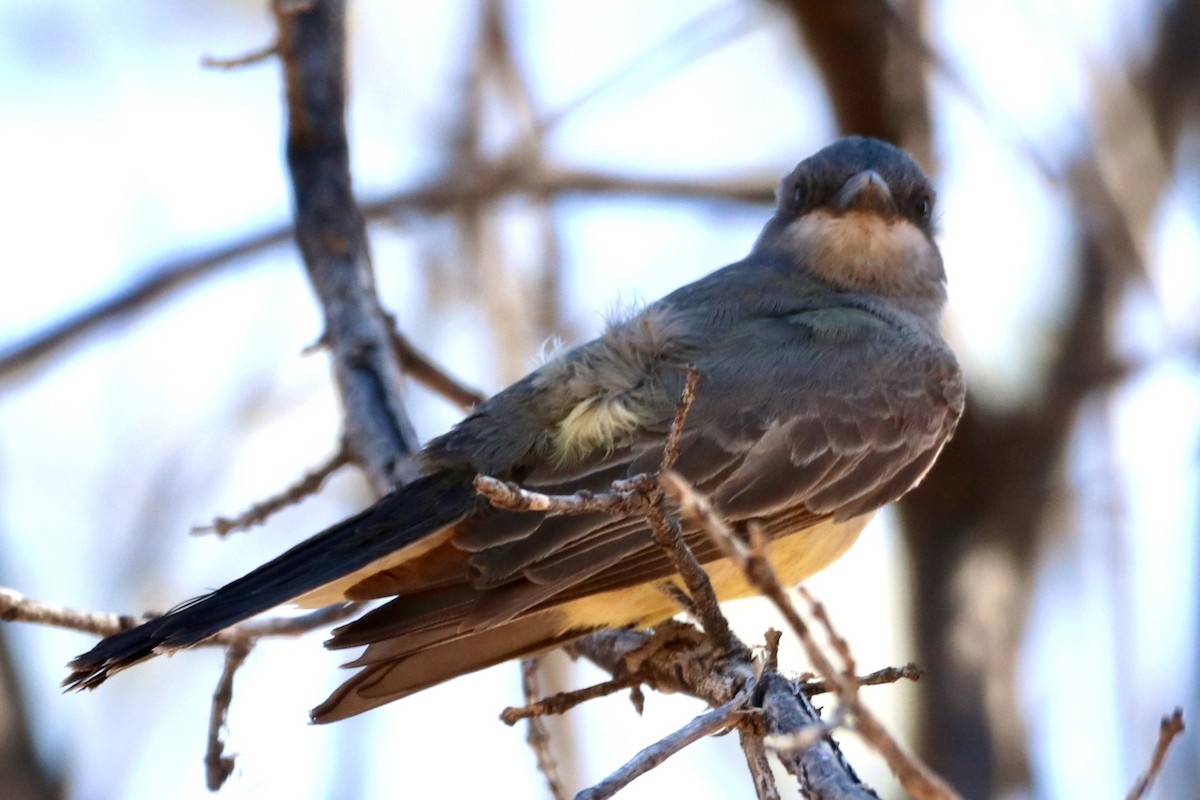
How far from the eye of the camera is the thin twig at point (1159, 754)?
5.50 feet

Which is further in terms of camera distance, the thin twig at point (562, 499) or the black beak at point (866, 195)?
the black beak at point (866, 195)

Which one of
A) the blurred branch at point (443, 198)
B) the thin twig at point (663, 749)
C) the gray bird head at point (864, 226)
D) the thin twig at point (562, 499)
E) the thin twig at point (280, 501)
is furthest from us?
the blurred branch at point (443, 198)

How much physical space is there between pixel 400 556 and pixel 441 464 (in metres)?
0.35

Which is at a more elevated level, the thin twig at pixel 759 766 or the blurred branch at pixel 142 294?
the blurred branch at pixel 142 294

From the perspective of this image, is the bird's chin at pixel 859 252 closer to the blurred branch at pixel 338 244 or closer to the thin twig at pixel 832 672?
the blurred branch at pixel 338 244

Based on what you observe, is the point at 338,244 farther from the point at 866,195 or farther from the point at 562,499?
the point at 562,499

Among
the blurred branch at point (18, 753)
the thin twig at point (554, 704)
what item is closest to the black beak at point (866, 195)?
the thin twig at point (554, 704)

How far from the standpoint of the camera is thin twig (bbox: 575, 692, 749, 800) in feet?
7.41

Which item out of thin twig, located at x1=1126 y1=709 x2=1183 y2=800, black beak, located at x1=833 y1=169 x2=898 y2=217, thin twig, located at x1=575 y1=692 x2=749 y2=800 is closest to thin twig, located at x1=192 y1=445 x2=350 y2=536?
black beak, located at x1=833 y1=169 x2=898 y2=217

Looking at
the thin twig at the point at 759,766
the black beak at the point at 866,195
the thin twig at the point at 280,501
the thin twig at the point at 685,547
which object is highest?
the black beak at the point at 866,195

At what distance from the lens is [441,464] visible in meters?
3.80

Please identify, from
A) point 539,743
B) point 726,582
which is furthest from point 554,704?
point 726,582

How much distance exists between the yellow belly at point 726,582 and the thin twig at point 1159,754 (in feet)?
5.16

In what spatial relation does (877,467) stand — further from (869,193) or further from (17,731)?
(17,731)
